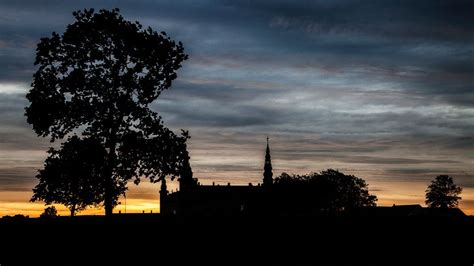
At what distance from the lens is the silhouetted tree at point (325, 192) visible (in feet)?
423

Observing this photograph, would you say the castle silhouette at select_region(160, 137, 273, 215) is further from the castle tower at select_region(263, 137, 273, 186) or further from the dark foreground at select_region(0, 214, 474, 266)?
the dark foreground at select_region(0, 214, 474, 266)

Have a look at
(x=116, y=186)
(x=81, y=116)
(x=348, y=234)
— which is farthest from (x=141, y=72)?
(x=348, y=234)

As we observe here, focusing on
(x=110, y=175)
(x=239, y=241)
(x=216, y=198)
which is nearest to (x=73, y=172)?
(x=110, y=175)

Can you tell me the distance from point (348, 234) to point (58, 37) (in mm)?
20020

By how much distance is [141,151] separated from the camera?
33656 millimetres

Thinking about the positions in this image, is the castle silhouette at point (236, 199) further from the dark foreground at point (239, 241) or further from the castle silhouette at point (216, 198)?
the dark foreground at point (239, 241)

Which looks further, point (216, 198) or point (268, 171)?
point (216, 198)

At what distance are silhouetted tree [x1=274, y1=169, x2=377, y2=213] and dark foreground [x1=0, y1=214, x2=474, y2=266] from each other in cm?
10246

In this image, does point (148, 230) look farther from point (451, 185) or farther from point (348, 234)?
point (451, 185)

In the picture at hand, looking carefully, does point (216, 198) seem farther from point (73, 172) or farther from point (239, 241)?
point (239, 241)

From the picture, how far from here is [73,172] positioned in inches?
1297

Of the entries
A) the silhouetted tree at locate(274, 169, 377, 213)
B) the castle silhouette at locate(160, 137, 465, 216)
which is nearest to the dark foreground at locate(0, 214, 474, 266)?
the castle silhouette at locate(160, 137, 465, 216)

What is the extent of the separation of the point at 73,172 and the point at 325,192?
101442mm

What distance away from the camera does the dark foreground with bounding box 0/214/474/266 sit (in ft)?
74.1
